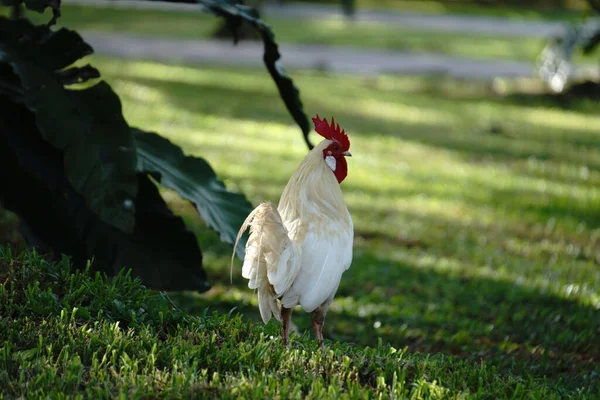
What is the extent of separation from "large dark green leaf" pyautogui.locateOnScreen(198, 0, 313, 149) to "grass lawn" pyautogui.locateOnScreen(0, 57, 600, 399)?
110cm

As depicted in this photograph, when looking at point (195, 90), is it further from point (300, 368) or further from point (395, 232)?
point (300, 368)

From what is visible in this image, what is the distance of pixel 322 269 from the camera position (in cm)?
322

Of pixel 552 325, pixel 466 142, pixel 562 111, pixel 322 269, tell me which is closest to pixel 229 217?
pixel 322 269

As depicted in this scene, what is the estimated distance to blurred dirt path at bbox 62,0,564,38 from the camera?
2612 cm

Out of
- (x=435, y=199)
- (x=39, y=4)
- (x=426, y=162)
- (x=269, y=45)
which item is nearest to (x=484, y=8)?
(x=426, y=162)

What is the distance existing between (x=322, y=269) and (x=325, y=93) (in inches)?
403

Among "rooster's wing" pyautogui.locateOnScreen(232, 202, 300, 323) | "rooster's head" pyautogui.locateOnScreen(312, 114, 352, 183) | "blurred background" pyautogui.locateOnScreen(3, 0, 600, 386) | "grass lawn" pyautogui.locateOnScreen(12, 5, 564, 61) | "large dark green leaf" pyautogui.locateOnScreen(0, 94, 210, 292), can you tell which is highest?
"rooster's head" pyautogui.locateOnScreen(312, 114, 352, 183)

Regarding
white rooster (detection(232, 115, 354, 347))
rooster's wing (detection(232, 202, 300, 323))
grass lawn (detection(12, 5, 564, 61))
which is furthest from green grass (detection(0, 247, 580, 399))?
grass lawn (detection(12, 5, 564, 61))

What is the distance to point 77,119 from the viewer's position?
430 centimetres

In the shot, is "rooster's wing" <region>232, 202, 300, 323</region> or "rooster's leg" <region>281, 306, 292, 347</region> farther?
"rooster's leg" <region>281, 306, 292, 347</region>

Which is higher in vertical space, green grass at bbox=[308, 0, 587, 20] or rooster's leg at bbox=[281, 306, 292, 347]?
rooster's leg at bbox=[281, 306, 292, 347]

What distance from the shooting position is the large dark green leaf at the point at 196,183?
4.43 m

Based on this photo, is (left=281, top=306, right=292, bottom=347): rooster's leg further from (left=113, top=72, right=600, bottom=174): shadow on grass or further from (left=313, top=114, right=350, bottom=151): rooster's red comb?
(left=113, top=72, right=600, bottom=174): shadow on grass

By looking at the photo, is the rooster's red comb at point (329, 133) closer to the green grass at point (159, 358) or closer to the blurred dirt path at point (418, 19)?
the green grass at point (159, 358)
